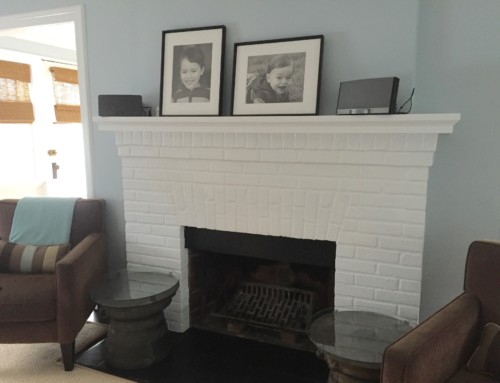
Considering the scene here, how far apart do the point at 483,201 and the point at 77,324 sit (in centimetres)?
217

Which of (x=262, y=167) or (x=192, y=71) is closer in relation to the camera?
(x=262, y=167)

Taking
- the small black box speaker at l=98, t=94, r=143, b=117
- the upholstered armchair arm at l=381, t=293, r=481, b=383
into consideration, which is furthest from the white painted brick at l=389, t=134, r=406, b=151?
the small black box speaker at l=98, t=94, r=143, b=117

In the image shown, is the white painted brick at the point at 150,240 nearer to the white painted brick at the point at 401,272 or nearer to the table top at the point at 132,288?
the table top at the point at 132,288

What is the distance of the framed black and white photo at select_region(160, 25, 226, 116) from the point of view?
2.27m

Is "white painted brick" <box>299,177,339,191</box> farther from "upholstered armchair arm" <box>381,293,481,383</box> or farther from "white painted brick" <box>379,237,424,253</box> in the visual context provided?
"upholstered armchair arm" <box>381,293,481,383</box>

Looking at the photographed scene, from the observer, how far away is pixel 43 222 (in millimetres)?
2643

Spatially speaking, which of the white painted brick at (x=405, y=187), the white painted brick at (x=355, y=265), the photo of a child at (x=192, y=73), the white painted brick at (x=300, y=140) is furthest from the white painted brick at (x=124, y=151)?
the white painted brick at (x=405, y=187)

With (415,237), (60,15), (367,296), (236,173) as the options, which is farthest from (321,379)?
(60,15)

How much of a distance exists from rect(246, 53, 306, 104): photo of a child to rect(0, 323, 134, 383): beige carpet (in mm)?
1629

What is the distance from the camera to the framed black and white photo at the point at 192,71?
2.27m

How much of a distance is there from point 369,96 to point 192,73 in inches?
40.1

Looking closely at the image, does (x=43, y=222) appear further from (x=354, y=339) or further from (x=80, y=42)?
(x=354, y=339)

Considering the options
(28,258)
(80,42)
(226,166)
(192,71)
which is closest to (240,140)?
(226,166)

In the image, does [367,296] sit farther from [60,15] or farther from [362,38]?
[60,15]
